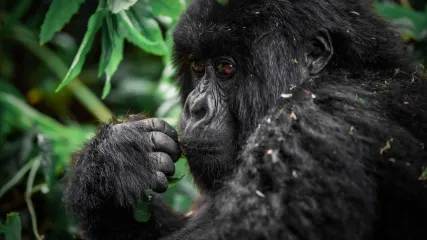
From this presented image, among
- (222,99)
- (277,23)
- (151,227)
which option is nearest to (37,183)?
(151,227)

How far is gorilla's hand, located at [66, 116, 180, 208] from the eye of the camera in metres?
2.58

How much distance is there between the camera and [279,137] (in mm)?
2125

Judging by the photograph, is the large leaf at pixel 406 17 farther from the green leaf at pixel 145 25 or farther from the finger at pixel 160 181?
the finger at pixel 160 181

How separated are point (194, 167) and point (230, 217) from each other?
0.74 m

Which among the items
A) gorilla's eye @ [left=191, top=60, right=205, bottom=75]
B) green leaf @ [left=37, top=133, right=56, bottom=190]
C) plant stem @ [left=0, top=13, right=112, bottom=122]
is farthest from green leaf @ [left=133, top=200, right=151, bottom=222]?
plant stem @ [left=0, top=13, right=112, bottom=122]

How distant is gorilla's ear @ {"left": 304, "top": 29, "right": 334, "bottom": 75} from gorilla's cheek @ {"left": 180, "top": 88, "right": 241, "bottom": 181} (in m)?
0.48

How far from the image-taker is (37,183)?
4301 millimetres

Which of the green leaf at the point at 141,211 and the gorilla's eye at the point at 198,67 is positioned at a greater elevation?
the gorilla's eye at the point at 198,67

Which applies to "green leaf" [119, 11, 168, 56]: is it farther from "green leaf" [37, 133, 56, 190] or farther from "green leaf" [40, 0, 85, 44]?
"green leaf" [37, 133, 56, 190]

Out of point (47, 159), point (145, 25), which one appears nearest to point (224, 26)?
point (145, 25)

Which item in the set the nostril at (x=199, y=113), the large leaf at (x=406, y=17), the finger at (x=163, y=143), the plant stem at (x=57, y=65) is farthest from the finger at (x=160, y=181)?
the plant stem at (x=57, y=65)

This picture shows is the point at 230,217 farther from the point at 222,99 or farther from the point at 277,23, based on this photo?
the point at 277,23

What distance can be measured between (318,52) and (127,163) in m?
1.12

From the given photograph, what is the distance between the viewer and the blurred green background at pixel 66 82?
286 cm
